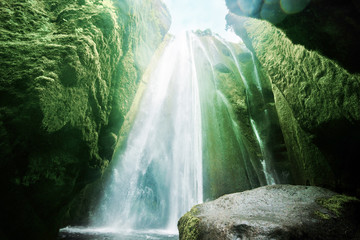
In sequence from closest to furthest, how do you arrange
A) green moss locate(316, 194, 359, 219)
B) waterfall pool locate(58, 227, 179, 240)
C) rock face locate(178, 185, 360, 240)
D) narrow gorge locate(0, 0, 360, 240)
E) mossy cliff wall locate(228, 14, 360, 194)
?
rock face locate(178, 185, 360, 240) < narrow gorge locate(0, 0, 360, 240) < green moss locate(316, 194, 359, 219) < mossy cliff wall locate(228, 14, 360, 194) < waterfall pool locate(58, 227, 179, 240)

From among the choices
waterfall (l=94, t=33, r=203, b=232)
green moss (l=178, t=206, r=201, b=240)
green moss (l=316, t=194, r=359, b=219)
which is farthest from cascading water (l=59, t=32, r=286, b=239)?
green moss (l=178, t=206, r=201, b=240)

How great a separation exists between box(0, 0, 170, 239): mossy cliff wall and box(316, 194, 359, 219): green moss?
568 centimetres

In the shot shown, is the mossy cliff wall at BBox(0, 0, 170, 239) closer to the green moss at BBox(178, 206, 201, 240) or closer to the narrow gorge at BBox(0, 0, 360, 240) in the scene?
the narrow gorge at BBox(0, 0, 360, 240)

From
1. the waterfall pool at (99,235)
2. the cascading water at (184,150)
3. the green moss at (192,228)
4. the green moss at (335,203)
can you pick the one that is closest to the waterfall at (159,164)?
the cascading water at (184,150)

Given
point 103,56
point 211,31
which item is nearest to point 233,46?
point 211,31

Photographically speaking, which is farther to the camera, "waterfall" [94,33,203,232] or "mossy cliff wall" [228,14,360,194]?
"waterfall" [94,33,203,232]

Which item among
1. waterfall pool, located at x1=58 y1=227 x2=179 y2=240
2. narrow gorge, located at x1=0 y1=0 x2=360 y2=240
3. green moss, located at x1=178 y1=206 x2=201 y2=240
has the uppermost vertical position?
narrow gorge, located at x1=0 y1=0 x2=360 y2=240

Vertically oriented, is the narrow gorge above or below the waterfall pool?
above

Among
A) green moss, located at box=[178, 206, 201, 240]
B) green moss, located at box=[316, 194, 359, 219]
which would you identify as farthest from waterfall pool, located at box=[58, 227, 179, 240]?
green moss, located at box=[316, 194, 359, 219]

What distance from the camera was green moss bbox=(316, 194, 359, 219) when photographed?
3656 mm

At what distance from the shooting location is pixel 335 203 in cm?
388

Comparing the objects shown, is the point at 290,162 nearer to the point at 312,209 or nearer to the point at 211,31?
the point at 312,209

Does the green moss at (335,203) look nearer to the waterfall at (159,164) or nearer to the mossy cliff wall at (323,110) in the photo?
the mossy cliff wall at (323,110)

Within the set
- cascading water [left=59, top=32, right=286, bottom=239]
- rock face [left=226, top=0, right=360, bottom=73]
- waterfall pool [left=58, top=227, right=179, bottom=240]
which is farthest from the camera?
cascading water [left=59, top=32, right=286, bottom=239]
